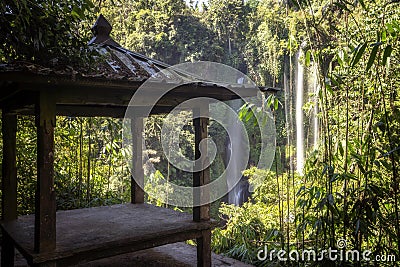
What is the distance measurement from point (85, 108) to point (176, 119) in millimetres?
10761

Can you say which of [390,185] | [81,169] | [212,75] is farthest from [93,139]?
[212,75]

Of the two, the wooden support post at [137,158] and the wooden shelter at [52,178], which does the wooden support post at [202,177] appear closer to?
the wooden shelter at [52,178]

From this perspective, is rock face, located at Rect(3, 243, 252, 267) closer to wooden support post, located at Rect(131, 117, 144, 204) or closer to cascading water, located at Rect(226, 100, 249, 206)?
wooden support post, located at Rect(131, 117, 144, 204)

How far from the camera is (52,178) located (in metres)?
2.36

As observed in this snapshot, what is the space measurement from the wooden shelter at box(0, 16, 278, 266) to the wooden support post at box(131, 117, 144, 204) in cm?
29

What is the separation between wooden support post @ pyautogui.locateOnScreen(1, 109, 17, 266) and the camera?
3.13m

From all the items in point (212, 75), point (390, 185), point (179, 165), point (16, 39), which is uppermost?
point (212, 75)

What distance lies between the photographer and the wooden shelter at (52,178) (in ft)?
7.50

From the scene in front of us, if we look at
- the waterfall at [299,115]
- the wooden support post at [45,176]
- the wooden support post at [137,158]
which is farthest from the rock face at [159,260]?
the waterfall at [299,115]

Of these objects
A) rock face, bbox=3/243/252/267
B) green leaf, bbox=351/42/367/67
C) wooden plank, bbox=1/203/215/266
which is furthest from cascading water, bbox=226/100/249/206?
green leaf, bbox=351/42/367/67

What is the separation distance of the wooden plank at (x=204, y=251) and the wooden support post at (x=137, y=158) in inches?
56.9

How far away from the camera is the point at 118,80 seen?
230cm

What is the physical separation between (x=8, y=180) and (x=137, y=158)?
1404 mm

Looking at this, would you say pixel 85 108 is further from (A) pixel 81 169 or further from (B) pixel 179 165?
(B) pixel 179 165
